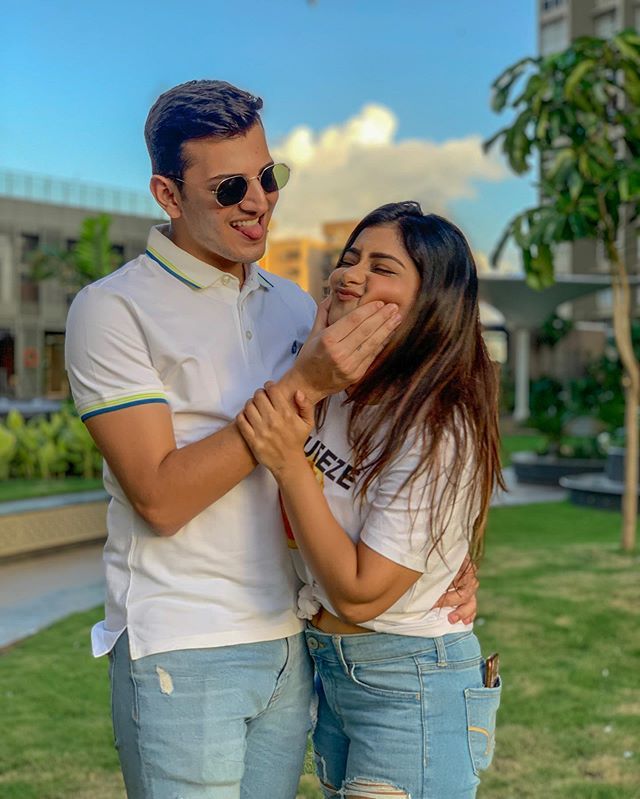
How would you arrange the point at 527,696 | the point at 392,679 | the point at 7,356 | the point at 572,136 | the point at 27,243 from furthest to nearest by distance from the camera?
1. the point at 27,243
2. the point at 7,356
3. the point at 572,136
4. the point at 527,696
5. the point at 392,679

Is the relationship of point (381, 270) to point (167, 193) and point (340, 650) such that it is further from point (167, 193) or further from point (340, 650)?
point (340, 650)

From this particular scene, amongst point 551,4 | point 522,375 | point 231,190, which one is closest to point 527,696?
point 231,190

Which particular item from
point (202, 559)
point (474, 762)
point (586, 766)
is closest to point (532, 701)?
point (586, 766)

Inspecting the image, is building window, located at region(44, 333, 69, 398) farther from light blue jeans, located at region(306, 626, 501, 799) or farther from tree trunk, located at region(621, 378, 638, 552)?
light blue jeans, located at region(306, 626, 501, 799)

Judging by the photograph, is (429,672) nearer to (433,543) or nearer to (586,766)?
(433,543)

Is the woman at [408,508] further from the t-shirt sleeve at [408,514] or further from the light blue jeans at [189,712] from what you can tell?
the light blue jeans at [189,712]

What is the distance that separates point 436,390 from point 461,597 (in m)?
0.38

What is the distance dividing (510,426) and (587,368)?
9.18 metres

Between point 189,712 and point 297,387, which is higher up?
point 297,387

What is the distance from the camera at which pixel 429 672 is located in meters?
1.65

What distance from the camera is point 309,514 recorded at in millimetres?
1509

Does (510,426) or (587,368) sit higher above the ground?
(587,368)

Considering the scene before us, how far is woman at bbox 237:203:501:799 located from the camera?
1.57 metres

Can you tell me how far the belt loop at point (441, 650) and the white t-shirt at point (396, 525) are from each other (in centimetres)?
1
